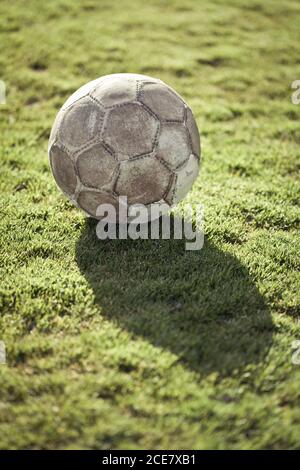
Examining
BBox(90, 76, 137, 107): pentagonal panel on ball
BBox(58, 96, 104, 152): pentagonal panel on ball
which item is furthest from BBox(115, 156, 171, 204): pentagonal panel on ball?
BBox(90, 76, 137, 107): pentagonal panel on ball

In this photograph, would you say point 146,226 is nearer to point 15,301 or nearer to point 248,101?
point 15,301

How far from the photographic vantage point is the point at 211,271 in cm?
355

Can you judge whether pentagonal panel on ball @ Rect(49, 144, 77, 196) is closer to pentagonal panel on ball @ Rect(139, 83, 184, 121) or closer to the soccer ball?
the soccer ball

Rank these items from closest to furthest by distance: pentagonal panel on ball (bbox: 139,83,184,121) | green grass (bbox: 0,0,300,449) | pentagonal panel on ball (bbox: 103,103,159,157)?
green grass (bbox: 0,0,300,449), pentagonal panel on ball (bbox: 103,103,159,157), pentagonal panel on ball (bbox: 139,83,184,121)

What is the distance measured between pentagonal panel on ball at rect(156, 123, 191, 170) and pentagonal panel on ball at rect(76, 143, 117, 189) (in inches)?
15.3

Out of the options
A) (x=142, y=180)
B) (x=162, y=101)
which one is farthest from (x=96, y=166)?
(x=162, y=101)

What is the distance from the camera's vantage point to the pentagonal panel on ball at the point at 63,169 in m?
3.46

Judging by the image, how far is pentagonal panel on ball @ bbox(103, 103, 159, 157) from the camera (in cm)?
331

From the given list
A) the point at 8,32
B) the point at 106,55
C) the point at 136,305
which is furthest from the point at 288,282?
the point at 8,32

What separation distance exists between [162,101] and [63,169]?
0.96 m

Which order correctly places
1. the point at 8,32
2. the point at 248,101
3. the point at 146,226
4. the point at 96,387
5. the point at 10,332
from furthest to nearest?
the point at 8,32
the point at 248,101
the point at 146,226
the point at 10,332
the point at 96,387

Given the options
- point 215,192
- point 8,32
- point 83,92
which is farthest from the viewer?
point 8,32

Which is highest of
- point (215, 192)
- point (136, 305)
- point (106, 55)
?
point (106, 55)

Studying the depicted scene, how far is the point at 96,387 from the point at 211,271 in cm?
136
